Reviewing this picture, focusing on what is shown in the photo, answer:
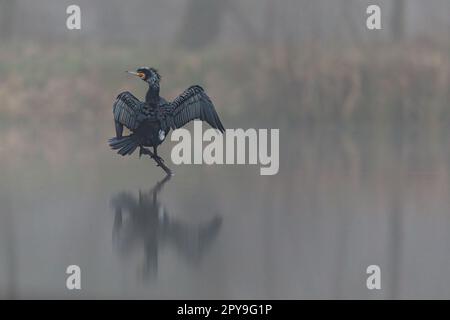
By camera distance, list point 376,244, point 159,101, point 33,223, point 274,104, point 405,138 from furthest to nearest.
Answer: point 274,104 < point 405,138 < point 159,101 < point 33,223 < point 376,244

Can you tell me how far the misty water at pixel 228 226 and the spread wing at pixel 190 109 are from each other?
0.44m

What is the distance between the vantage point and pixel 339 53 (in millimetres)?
10086

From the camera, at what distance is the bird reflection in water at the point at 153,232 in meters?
3.98

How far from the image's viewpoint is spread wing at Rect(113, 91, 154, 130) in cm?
527

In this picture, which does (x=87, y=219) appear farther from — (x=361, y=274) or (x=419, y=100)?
(x=419, y=100)

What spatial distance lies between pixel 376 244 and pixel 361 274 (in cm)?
49

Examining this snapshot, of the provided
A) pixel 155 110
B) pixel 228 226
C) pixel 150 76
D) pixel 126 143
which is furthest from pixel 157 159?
pixel 228 226

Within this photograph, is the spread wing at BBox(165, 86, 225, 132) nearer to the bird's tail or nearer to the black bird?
the black bird

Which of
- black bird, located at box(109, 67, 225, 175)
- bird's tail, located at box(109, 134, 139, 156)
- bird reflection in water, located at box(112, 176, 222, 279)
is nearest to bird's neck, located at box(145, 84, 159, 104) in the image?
black bird, located at box(109, 67, 225, 175)

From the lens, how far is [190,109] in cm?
533

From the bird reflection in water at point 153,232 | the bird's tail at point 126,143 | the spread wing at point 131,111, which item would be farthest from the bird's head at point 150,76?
the bird reflection in water at point 153,232

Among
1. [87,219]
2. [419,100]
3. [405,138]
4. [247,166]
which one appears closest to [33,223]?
[87,219]

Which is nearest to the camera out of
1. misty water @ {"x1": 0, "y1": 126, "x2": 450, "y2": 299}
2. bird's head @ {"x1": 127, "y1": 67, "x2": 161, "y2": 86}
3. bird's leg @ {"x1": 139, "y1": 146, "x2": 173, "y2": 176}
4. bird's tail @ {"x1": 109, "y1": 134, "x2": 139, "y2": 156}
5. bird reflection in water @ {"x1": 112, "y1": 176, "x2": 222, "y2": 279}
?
misty water @ {"x1": 0, "y1": 126, "x2": 450, "y2": 299}

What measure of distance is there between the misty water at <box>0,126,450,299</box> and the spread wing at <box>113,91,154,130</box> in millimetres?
424
